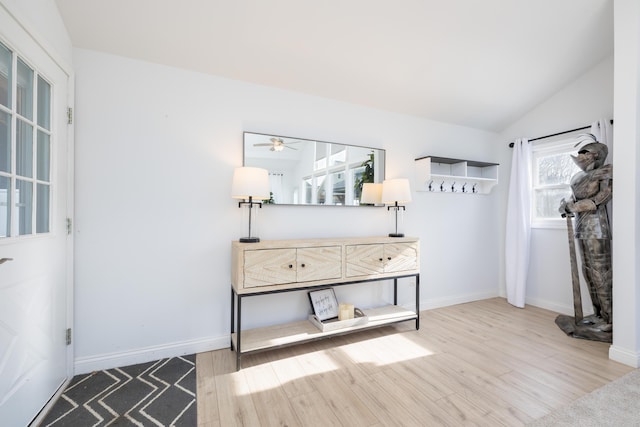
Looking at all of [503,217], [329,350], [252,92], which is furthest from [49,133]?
[503,217]

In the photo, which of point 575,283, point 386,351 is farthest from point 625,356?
point 386,351

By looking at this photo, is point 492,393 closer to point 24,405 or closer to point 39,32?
point 24,405

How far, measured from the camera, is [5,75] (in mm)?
1341

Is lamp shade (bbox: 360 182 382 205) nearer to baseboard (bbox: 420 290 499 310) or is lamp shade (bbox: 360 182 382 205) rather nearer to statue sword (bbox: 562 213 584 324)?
baseboard (bbox: 420 290 499 310)

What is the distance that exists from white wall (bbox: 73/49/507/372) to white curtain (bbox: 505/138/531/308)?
210 centimetres

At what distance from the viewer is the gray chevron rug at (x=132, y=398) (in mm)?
1530

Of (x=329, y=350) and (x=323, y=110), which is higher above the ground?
(x=323, y=110)

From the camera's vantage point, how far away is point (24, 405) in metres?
1.42

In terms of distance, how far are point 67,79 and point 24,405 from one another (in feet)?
6.25

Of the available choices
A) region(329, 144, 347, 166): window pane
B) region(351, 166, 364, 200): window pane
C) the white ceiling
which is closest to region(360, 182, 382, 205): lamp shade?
region(351, 166, 364, 200): window pane

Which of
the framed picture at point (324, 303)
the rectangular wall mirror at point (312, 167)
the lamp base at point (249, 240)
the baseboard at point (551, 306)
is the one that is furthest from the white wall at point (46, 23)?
the baseboard at point (551, 306)

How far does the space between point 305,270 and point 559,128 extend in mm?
3366

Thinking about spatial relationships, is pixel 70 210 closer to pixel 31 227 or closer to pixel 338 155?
pixel 31 227

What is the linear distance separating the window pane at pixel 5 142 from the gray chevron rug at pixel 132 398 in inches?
52.8
